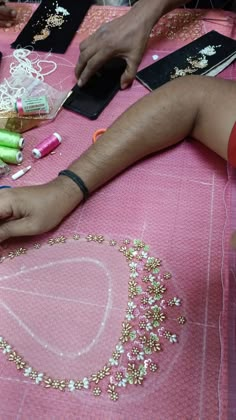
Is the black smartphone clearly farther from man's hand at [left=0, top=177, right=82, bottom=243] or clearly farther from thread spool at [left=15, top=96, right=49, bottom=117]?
man's hand at [left=0, top=177, right=82, bottom=243]

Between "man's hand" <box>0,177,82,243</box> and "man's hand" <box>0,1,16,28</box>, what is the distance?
2.72 feet

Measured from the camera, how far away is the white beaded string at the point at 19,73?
4.10ft

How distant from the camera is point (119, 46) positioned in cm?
123

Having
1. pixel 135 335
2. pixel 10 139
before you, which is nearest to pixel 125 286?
pixel 135 335

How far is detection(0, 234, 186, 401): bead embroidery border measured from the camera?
0.79 metres

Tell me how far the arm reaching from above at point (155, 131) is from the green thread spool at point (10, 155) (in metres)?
0.15

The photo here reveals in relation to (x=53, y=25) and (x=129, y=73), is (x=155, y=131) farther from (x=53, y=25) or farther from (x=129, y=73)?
(x=53, y=25)

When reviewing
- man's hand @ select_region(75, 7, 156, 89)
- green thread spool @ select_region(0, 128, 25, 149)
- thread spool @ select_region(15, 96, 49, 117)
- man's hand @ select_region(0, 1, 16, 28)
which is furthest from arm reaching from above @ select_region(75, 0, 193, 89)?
man's hand @ select_region(0, 1, 16, 28)

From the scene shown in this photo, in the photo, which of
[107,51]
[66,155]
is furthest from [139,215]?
[107,51]

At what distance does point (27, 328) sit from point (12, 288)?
10 centimetres

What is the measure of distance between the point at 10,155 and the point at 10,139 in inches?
1.8

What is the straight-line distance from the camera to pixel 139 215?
101cm

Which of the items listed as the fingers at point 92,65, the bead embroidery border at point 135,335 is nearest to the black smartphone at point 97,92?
the fingers at point 92,65

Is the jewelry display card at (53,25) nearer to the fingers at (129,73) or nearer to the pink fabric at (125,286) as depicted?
the fingers at (129,73)
